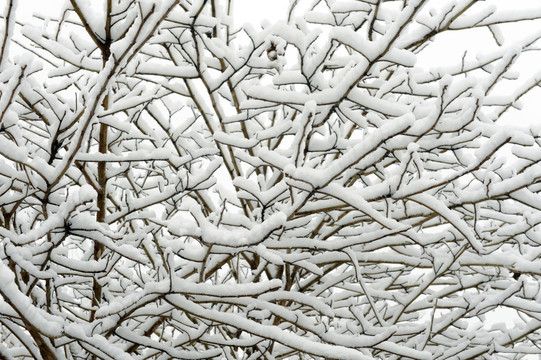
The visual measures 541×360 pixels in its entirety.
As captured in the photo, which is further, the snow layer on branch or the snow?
the snow

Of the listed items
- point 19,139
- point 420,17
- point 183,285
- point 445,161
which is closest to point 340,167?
point 183,285

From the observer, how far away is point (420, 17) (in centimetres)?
223

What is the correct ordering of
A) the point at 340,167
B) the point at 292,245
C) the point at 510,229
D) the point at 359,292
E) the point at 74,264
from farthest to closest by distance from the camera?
the point at 359,292, the point at 510,229, the point at 292,245, the point at 74,264, the point at 340,167

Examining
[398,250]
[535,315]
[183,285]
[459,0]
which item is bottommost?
[183,285]

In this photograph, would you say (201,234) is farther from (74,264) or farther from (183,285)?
(74,264)

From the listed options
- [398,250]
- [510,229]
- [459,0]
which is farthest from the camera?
[398,250]

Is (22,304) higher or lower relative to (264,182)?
lower

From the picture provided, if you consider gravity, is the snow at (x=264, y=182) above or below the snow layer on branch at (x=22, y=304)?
above

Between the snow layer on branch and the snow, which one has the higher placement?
the snow

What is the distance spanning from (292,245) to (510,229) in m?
0.87

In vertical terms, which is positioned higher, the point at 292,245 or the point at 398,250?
the point at 398,250

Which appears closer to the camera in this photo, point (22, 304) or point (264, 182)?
point (22, 304)

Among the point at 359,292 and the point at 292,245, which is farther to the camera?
the point at 359,292

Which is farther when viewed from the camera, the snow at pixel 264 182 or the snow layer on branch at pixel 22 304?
the snow at pixel 264 182
